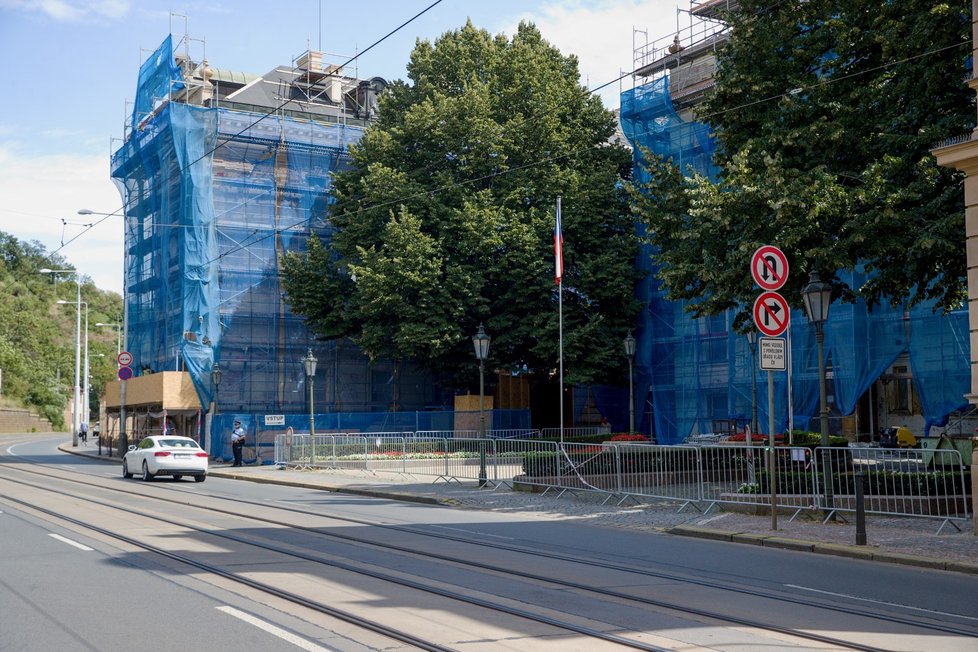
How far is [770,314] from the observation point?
15.0m

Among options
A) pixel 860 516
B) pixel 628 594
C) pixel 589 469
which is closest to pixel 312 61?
pixel 589 469

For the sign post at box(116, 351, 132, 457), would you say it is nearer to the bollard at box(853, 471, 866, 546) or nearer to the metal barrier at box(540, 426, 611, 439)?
the metal barrier at box(540, 426, 611, 439)

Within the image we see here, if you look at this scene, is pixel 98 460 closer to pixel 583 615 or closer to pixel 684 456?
pixel 684 456

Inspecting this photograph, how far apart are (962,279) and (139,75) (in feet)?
143

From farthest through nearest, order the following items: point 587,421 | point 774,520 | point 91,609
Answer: point 587,421 → point 774,520 → point 91,609

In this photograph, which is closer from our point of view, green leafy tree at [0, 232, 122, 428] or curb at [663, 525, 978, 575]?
curb at [663, 525, 978, 575]

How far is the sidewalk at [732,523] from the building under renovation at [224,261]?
17.3 metres

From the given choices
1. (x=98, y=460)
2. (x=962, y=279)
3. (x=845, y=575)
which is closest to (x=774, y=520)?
(x=845, y=575)

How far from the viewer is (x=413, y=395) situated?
164ft

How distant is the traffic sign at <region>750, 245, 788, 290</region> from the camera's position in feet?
49.9

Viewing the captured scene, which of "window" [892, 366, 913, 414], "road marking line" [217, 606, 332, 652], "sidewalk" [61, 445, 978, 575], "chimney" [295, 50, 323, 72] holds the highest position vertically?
"chimney" [295, 50, 323, 72]

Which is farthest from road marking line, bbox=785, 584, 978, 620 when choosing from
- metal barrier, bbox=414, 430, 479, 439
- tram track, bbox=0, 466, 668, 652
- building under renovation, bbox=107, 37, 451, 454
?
building under renovation, bbox=107, 37, 451, 454

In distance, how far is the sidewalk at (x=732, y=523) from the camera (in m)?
12.9

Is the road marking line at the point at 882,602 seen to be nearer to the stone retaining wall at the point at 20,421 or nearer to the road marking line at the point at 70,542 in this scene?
the road marking line at the point at 70,542
